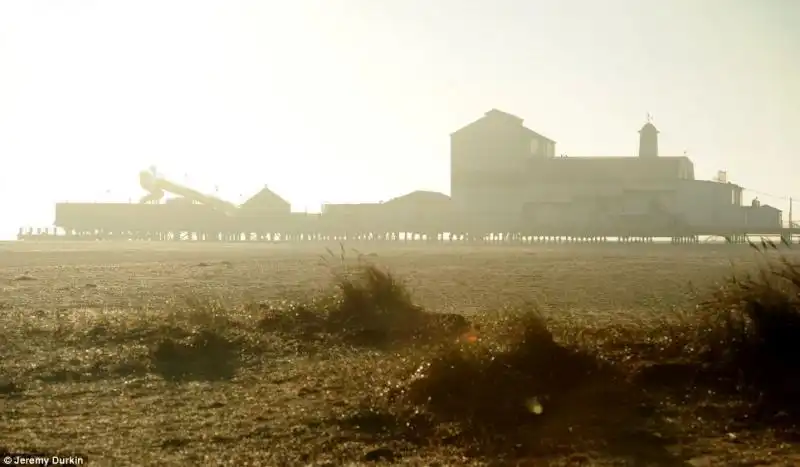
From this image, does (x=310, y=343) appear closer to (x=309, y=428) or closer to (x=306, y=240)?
(x=309, y=428)

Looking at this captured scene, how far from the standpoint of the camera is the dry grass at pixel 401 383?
7008mm

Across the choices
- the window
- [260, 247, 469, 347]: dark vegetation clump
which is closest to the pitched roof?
the window

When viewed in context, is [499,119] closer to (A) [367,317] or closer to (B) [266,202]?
(B) [266,202]

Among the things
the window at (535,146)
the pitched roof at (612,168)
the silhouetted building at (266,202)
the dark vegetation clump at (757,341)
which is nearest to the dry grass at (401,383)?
the dark vegetation clump at (757,341)

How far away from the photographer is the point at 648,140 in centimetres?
9044

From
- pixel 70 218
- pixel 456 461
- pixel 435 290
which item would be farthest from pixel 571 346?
pixel 70 218

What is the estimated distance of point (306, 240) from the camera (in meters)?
87.1

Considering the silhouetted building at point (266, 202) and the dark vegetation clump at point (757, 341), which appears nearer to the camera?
the dark vegetation clump at point (757, 341)

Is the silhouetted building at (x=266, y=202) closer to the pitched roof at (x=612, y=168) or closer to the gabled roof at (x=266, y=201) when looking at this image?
the gabled roof at (x=266, y=201)

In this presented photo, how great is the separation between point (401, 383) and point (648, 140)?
283ft

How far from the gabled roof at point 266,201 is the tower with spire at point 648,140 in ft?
133

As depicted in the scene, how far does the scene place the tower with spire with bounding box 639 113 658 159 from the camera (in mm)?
90375

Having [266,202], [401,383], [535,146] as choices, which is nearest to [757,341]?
[401,383]

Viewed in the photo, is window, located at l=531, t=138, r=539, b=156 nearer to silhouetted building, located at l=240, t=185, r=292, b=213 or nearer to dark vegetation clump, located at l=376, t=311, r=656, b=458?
silhouetted building, located at l=240, t=185, r=292, b=213
